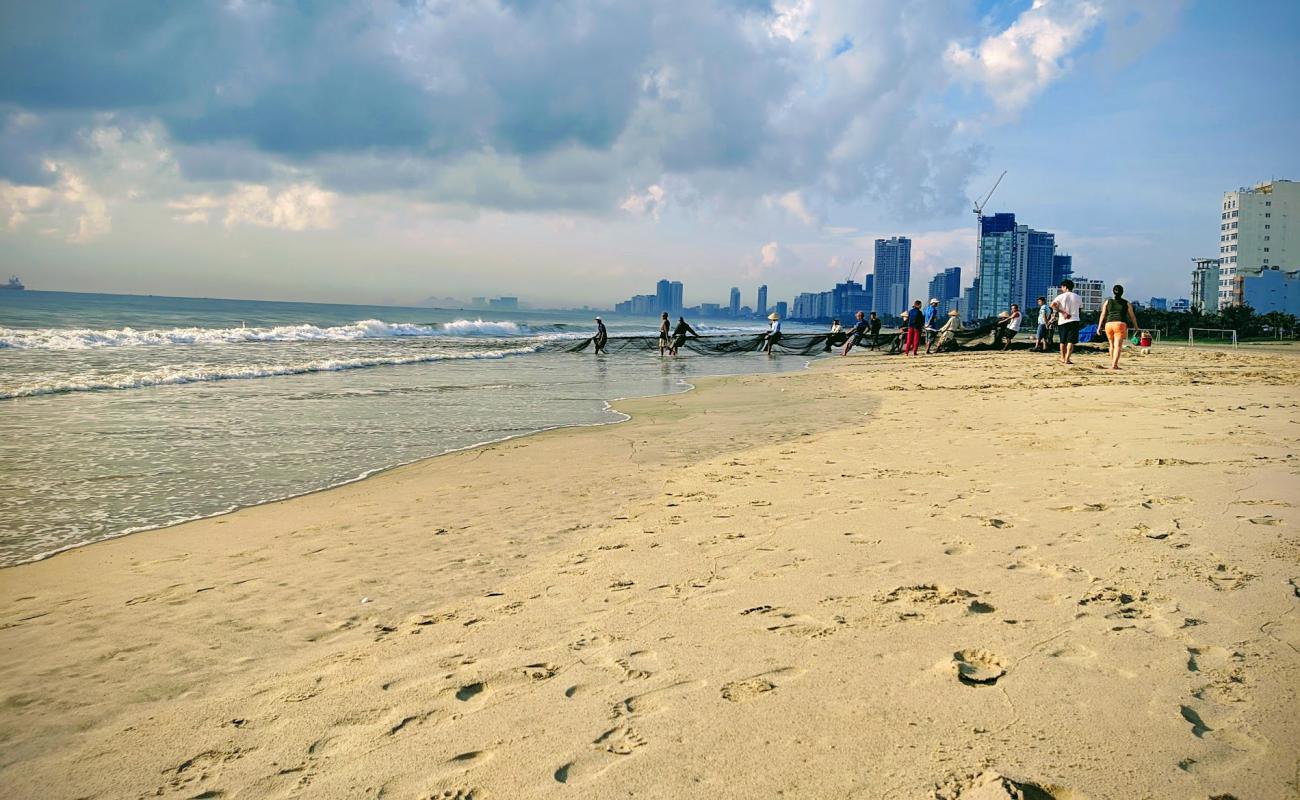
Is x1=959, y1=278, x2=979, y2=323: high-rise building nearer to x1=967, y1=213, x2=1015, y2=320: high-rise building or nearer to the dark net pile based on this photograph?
x1=967, y1=213, x2=1015, y2=320: high-rise building

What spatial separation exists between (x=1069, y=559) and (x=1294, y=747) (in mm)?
1819

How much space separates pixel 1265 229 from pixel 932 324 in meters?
130

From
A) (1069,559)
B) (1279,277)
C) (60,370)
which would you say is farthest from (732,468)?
(1279,277)

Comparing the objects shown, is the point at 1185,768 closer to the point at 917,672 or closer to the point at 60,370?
the point at 917,672

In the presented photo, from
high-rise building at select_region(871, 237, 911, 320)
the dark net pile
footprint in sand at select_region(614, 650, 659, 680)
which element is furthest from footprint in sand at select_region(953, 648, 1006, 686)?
high-rise building at select_region(871, 237, 911, 320)

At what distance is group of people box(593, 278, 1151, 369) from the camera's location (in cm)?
1595

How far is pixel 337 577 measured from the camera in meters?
4.47

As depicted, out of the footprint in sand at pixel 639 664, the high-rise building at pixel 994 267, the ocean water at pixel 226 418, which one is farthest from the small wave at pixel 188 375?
the high-rise building at pixel 994 267

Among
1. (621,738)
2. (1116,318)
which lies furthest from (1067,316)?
(621,738)

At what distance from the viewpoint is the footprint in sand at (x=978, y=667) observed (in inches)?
108

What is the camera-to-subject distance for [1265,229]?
117688 mm

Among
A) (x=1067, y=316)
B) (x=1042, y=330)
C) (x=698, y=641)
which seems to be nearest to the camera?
(x=698, y=641)

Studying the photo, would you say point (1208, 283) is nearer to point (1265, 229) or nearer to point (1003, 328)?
point (1265, 229)

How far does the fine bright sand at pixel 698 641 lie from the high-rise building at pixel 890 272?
138 m
